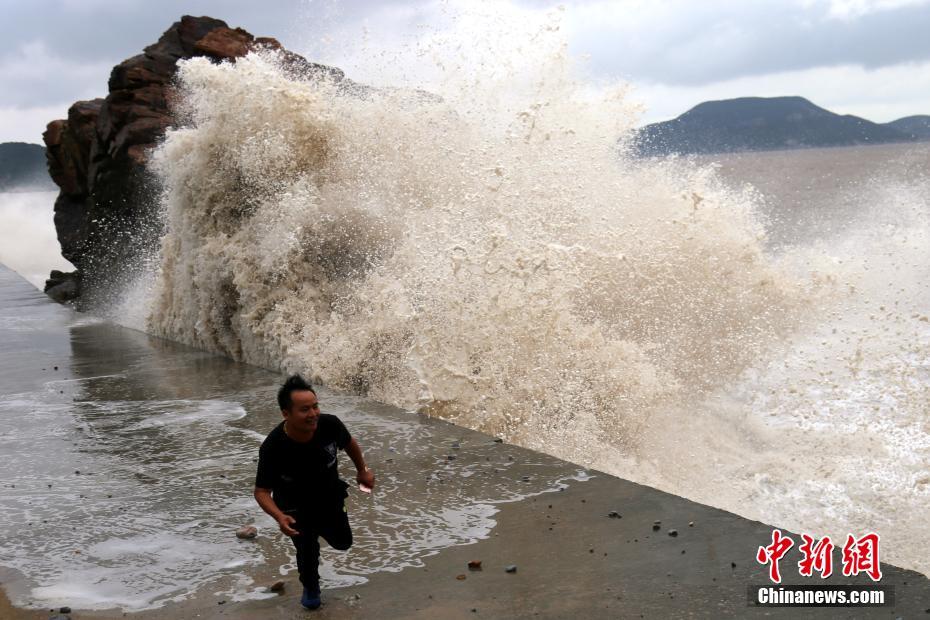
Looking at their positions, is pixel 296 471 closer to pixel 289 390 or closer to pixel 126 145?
pixel 289 390

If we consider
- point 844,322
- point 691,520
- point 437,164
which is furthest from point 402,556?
point 844,322

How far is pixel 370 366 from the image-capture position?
7.32 m

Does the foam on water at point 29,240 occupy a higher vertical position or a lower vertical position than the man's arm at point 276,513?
higher

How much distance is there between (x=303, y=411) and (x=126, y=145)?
12600mm

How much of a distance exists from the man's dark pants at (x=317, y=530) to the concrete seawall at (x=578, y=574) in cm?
19

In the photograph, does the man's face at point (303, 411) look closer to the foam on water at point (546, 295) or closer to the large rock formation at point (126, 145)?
the foam on water at point (546, 295)

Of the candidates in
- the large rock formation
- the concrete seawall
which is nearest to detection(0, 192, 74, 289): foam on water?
the large rock formation

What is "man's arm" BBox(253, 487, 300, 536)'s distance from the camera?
2885 mm

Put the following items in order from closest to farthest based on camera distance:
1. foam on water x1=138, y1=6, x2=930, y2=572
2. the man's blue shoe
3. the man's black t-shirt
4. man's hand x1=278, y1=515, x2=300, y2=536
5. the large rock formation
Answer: man's hand x1=278, y1=515, x2=300, y2=536 → the man's black t-shirt → the man's blue shoe → foam on water x1=138, y1=6, x2=930, y2=572 → the large rock formation

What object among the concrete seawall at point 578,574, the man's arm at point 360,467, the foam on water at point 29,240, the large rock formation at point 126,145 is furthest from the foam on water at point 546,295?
the foam on water at point 29,240

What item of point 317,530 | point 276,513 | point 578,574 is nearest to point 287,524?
point 276,513

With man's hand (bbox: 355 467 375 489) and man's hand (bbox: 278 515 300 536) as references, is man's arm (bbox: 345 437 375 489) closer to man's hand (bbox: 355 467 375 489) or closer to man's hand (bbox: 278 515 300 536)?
man's hand (bbox: 355 467 375 489)

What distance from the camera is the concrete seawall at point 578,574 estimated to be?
9.91ft

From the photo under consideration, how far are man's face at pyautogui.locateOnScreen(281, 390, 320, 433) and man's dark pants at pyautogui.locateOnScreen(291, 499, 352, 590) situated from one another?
274 mm
